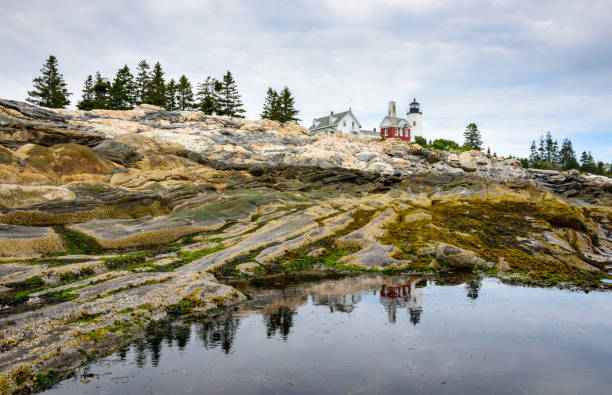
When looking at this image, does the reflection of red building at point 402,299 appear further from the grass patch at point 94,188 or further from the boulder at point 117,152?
the boulder at point 117,152

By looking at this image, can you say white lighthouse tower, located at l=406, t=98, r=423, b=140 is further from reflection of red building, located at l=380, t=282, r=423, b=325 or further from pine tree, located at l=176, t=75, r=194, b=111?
reflection of red building, located at l=380, t=282, r=423, b=325

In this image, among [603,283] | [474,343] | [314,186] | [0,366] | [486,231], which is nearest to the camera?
[0,366]

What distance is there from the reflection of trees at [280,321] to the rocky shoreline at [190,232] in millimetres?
2922

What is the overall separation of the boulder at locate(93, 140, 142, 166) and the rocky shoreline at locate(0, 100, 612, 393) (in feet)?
0.92

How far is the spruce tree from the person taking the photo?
110 meters

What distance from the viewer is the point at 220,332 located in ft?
60.8

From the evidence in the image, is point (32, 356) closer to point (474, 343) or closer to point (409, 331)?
point (409, 331)

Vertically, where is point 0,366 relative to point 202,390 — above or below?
above

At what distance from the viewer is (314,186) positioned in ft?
199

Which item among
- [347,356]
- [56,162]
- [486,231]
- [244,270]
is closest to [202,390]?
[347,356]

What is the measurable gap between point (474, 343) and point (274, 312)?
10.5 meters

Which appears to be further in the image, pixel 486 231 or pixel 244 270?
pixel 486 231

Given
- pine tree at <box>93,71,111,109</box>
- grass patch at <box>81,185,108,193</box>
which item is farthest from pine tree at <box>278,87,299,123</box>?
grass patch at <box>81,185,108,193</box>

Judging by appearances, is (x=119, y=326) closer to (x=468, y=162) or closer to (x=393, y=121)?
(x=468, y=162)
